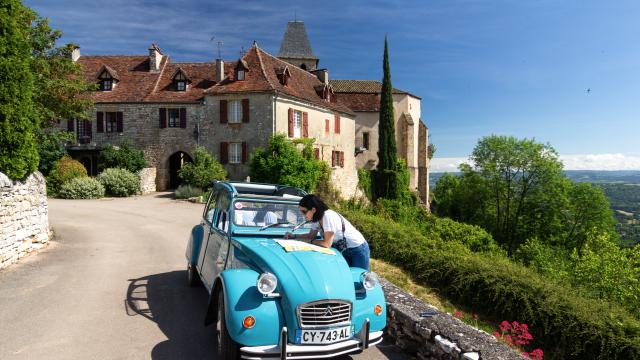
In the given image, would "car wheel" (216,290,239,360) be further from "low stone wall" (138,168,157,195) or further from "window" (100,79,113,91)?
"window" (100,79,113,91)

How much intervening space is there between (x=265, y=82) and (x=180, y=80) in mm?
6785

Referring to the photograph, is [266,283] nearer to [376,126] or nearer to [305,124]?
[305,124]

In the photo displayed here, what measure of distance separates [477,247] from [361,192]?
14022mm

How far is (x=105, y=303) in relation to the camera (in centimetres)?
688

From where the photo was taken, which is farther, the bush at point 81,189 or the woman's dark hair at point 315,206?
the bush at point 81,189

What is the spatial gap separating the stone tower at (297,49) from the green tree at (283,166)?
84.5 ft

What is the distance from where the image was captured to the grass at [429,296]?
309 inches

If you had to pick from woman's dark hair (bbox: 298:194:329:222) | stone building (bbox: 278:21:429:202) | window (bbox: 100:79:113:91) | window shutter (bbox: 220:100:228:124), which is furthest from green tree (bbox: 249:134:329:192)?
woman's dark hair (bbox: 298:194:329:222)

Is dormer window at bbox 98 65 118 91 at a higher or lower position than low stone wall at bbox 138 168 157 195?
higher

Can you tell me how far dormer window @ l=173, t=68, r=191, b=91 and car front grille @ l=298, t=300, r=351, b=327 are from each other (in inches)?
1098

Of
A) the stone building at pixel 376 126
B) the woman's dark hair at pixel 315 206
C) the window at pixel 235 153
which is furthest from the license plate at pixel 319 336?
the stone building at pixel 376 126

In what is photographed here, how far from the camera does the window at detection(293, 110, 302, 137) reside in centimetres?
2897

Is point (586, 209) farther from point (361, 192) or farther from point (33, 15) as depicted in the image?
point (33, 15)

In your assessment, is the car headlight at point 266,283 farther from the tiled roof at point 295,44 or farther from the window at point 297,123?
the tiled roof at point 295,44
